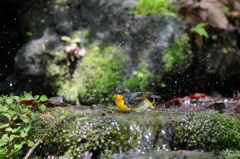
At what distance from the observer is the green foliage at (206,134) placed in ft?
7.93

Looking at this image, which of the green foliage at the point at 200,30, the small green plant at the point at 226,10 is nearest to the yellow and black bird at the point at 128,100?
the green foliage at the point at 200,30

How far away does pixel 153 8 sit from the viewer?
5.98 meters

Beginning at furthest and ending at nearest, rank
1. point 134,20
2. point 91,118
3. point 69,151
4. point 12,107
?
point 134,20 → point 12,107 → point 91,118 → point 69,151

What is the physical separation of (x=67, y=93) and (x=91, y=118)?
3293mm

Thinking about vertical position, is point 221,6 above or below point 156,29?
above

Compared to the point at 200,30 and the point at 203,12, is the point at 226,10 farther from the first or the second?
the point at 200,30

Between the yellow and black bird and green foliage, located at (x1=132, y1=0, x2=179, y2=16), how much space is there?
2.72 m

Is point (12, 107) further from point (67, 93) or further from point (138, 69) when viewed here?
point (138, 69)

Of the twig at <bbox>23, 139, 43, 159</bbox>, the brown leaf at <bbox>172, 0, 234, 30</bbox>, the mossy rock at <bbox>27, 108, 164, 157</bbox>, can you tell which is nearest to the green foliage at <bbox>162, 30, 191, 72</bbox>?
the brown leaf at <bbox>172, 0, 234, 30</bbox>

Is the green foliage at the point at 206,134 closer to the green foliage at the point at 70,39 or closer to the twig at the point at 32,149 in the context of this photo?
the twig at the point at 32,149

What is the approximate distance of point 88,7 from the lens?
5.89m

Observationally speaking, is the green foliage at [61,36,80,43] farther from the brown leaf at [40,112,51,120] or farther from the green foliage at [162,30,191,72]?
the brown leaf at [40,112,51,120]

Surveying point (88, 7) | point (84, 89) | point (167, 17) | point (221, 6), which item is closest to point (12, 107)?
point (84, 89)

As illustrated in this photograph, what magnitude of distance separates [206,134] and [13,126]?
1.95 m
